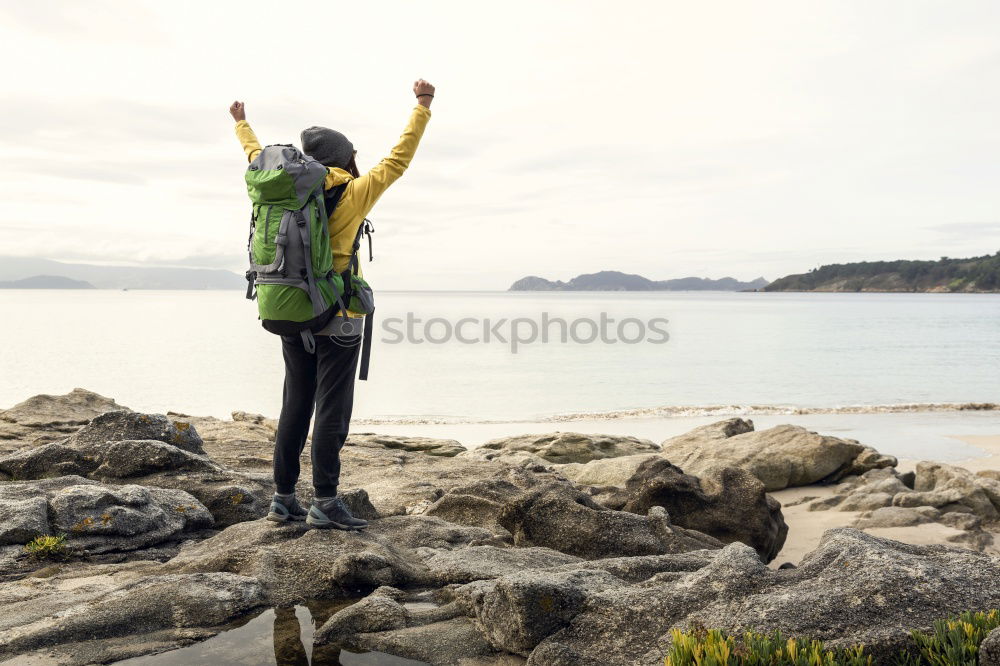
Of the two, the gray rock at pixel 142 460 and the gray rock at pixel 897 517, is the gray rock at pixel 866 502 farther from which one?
the gray rock at pixel 142 460

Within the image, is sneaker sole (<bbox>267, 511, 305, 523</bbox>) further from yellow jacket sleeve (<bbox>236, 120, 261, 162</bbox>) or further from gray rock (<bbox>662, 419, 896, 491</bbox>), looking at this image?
gray rock (<bbox>662, 419, 896, 491</bbox>)

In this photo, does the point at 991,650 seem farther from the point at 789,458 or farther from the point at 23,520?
the point at 789,458

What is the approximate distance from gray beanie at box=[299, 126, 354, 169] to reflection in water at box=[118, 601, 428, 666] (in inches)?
128

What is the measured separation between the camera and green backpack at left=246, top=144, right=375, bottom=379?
16.5 feet

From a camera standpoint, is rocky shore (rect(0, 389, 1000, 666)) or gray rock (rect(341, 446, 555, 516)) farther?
gray rock (rect(341, 446, 555, 516))

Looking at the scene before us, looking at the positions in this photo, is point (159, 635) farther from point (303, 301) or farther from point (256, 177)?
point (256, 177)

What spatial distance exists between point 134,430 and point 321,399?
4169mm

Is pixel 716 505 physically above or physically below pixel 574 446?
above

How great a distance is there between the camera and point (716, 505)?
860 centimetres

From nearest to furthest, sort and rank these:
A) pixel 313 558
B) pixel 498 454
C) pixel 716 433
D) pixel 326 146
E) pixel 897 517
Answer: pixel 313 558, pixel 326 146, pixel 897 517, pixel 498 454, pixel 716 433

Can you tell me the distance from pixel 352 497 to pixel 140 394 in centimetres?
3020

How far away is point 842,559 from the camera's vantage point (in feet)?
13.6

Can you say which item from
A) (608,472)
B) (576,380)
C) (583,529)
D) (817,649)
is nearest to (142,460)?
(583,529)

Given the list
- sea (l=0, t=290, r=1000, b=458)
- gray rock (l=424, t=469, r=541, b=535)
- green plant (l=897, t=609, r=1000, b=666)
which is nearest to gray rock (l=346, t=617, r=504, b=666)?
green plant (l=897, t=609, r=1000, b=666)
